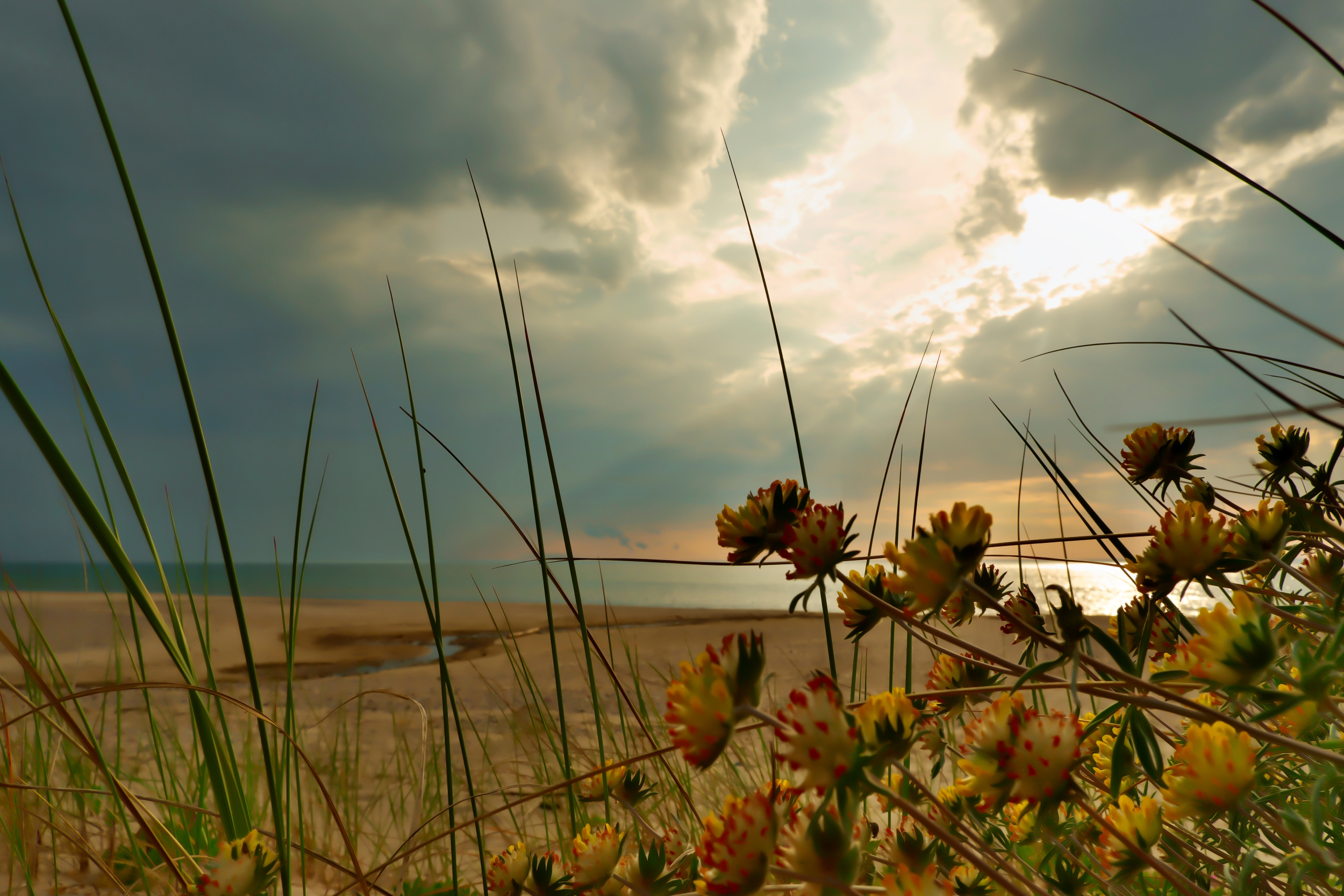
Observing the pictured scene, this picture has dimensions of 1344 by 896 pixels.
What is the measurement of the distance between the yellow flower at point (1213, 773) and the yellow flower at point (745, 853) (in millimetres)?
392

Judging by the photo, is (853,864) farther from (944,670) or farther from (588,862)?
(944,670)

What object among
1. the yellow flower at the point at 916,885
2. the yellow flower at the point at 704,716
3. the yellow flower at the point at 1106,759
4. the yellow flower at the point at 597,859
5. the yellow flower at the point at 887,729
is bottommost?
the yellow flower at the point at 597,859

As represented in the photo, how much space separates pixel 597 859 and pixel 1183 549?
0.69m

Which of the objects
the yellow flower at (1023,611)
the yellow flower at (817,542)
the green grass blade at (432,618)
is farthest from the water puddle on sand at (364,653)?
the yellow flower at (817,542)

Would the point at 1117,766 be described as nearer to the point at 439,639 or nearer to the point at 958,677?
the point at 958,677

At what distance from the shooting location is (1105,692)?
0.53m

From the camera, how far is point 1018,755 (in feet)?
1.69

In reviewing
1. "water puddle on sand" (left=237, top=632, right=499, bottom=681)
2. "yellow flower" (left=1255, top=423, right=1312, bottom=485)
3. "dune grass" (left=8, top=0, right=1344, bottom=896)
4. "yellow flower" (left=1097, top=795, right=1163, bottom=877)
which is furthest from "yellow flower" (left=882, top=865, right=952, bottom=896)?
"water puddle on sand" (left=237, top=632, right=499, bottom=681)

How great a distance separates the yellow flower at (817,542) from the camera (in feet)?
1.85

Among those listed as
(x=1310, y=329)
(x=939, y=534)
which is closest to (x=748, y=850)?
(x=939, y=534)

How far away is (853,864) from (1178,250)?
73 cm

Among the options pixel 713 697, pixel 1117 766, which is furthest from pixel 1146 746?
pixel 713 697

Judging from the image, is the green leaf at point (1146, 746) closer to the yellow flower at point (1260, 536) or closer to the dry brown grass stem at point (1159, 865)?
the dry brown grass stem at point (1159, 865)

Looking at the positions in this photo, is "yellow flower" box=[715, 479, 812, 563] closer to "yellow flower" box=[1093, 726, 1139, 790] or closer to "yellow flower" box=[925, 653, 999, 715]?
"yellow flower" box=[925, 653, 999, 715]
